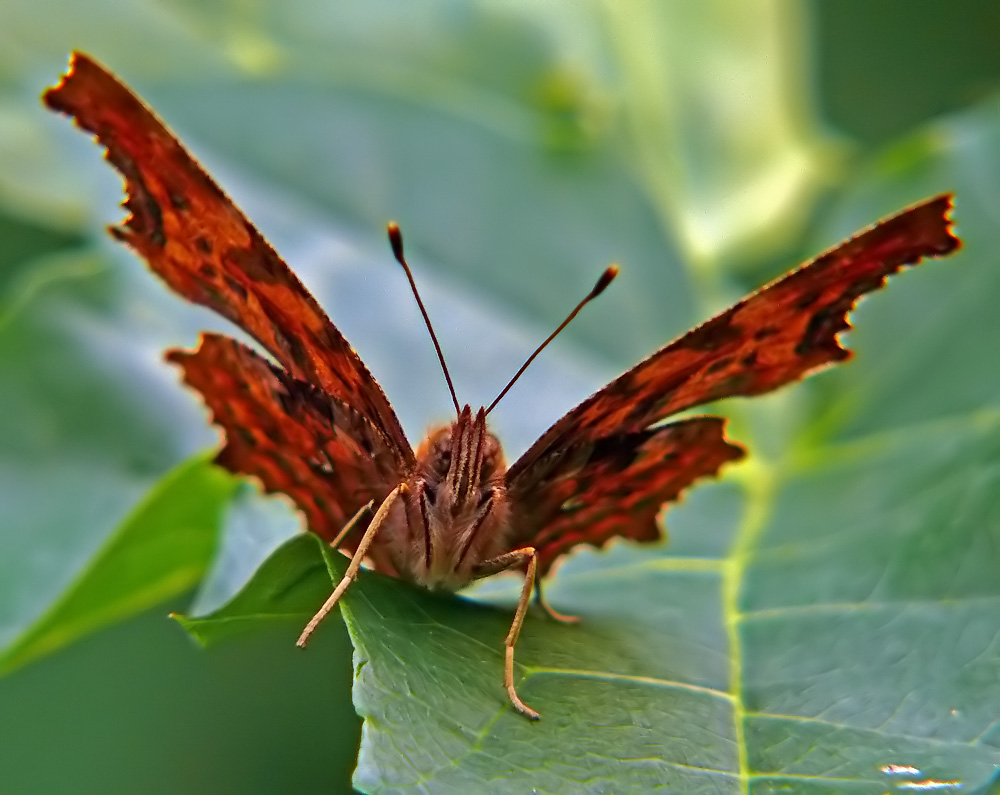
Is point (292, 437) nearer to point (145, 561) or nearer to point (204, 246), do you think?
point (204, 246)

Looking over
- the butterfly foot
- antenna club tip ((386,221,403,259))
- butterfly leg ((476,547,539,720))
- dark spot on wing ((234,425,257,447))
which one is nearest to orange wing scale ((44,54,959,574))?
dark spot on wing ((234,425,257,447))

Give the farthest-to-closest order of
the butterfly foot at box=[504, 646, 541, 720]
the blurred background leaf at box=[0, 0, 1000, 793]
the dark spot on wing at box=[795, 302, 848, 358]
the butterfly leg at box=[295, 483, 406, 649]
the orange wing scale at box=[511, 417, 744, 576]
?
the blurred background leaf at box=[0, 0, 1000, 793]
the orange wing scale at box=[511, 417, 744, 576]
the dark spot on wing at box=[795, 302, 848, 358]
the butterfly leg at box=[295, 483, 406, 649]
the butterfly foot at box=[504, 646, 541, 720]

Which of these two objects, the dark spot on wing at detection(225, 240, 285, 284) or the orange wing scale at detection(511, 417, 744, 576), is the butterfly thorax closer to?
the orange wing scale at detection(511, 417, 744, 576)

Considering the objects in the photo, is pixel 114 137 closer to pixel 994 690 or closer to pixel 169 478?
pixel 169 478

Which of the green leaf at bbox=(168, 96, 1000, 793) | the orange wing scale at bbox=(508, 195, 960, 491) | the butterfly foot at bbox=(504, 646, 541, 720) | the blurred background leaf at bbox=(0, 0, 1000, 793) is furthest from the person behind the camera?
the blurred background leaf at bbox=(0, 0, 1000, 793)

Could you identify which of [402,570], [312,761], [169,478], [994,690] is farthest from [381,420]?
[312,761]

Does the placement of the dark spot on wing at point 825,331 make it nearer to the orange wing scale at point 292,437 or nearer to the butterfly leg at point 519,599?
the butterfly leg at point 519,599
